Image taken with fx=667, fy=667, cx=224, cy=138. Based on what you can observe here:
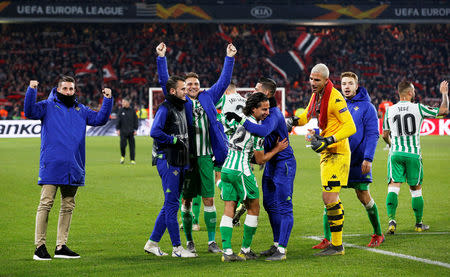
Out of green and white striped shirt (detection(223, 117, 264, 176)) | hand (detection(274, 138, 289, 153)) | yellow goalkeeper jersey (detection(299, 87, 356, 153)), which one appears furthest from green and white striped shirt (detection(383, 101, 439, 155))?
green and white striped shirt (detection(223, 117, 264, 176))

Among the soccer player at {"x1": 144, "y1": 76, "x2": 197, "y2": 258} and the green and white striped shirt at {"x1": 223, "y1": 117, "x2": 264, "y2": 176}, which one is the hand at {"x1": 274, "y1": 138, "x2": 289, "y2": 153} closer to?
the green and white striped shirt at {"x1": 223, "y1": 117, "x2": 264, "y2": 176}

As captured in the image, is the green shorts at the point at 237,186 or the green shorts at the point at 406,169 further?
the green shorts at the point at 406,169

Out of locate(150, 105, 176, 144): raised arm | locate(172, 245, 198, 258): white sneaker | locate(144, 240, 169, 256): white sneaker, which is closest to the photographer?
locate(150, 105, 176, 144): raised arm

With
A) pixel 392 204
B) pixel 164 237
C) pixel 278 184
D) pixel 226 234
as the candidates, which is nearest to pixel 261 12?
pixel 392 204

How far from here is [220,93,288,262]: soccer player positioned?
7.57 metres

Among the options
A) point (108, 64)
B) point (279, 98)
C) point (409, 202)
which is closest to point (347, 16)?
point (279, 98)

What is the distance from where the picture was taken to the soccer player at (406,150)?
A: 395 inches

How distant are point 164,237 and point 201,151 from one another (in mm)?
1855

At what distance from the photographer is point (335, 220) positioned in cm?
799

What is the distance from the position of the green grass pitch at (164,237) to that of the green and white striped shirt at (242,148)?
3.64 feet

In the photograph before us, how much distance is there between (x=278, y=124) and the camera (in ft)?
26.1

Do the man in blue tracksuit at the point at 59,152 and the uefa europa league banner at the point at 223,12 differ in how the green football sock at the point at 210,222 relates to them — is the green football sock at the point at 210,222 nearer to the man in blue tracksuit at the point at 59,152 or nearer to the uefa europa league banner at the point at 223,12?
Answer: the man in blue tracksuit at the point at 59,152

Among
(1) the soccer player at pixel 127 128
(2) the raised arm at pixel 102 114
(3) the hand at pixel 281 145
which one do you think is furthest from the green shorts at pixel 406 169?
(1) the soccer player at pixel 127 128

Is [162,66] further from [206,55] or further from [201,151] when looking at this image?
[206,55]
